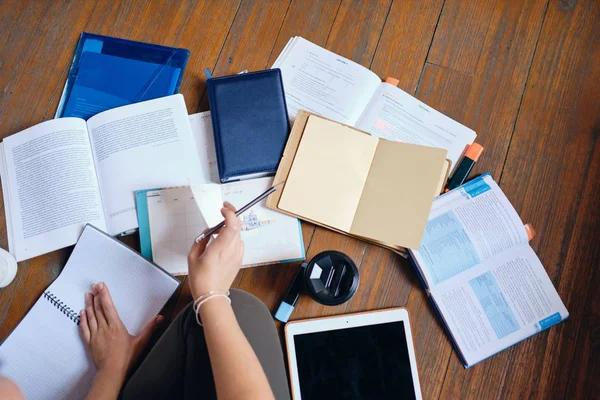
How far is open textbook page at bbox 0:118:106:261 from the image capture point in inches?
40.5

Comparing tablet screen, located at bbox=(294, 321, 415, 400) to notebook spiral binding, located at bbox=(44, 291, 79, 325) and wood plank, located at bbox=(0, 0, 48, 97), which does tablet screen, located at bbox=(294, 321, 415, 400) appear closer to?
notebook spiral binding, located at bbox=(44, 291, 79, 325)

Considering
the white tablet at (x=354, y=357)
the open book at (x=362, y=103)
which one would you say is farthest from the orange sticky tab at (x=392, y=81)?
the white tablet at (x=354, y=357)

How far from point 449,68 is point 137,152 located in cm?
80

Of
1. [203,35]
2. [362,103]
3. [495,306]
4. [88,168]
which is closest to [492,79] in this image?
[362,103]

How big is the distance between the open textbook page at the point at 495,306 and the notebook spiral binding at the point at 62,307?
79cm

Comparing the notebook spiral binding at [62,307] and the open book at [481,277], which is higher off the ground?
the open book at [481,277]

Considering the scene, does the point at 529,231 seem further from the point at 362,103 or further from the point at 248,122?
the point at 248,122

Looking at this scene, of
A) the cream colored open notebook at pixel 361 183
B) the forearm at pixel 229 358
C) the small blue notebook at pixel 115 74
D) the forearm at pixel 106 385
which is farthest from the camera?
the small blue notebook at pixel 115 74

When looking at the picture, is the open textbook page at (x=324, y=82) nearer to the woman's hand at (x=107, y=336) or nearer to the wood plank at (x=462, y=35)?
the wood plank at (x=462, y=35)

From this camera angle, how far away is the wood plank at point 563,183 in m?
1.04

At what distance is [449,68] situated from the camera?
3.85 ft

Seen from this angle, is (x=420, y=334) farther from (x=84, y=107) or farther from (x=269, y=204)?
(x=84, y=107)

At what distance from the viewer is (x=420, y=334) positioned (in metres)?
1.04

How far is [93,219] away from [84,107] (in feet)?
0.95
